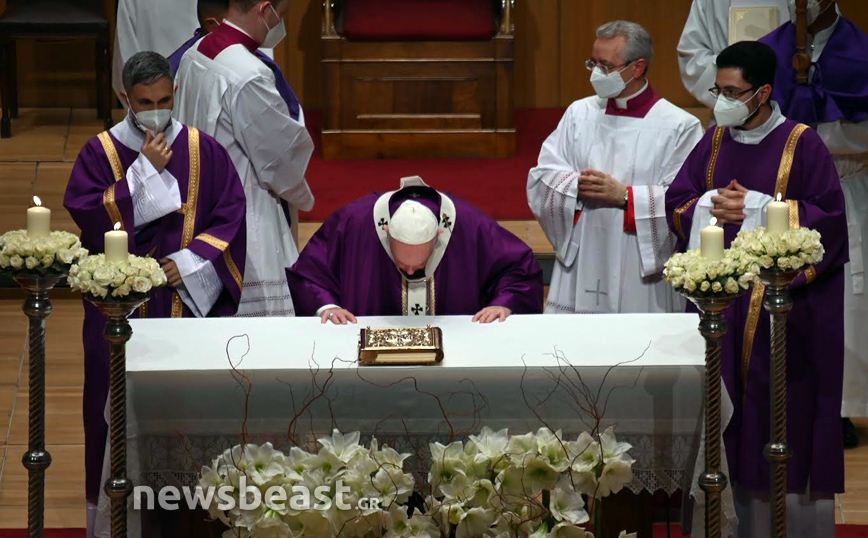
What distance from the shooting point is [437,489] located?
3307 mm

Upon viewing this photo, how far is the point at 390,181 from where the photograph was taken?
8.95 m

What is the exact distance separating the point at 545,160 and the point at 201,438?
2233 mm

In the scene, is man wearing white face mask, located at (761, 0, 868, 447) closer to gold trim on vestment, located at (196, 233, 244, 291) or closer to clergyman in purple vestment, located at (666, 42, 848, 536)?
clergyman in purple vestment, located at (666, 42, 848, 536)

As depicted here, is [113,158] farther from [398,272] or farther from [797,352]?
[797,352]

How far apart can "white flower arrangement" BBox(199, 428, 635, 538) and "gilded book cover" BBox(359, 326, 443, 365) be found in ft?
4.15

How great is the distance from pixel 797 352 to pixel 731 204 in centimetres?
56

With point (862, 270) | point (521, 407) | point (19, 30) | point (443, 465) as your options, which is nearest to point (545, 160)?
point (862, 270)

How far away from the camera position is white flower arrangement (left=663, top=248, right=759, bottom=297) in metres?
4.01

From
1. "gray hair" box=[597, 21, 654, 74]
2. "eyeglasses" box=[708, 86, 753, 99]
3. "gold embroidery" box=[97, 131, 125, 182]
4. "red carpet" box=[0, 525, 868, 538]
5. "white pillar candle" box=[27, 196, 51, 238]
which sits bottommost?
"red carpet" box=[0, 525, 868, 538]

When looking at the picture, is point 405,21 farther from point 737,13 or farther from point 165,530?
point 165,530

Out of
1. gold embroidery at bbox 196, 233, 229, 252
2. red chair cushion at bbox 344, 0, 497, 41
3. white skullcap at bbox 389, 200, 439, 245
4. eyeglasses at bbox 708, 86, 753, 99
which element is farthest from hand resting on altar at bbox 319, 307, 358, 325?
red chair cushion at bbox 344, 0, 497, 41

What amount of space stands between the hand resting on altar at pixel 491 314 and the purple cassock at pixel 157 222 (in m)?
0.99

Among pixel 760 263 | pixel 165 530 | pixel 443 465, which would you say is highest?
pixel 760 263

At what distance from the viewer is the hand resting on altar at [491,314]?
16.7ft
